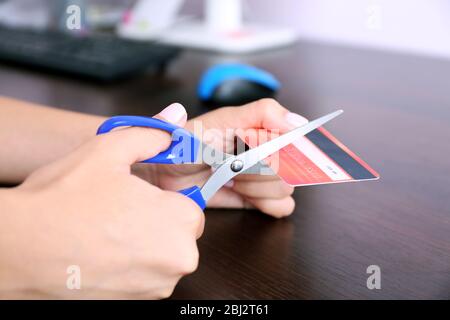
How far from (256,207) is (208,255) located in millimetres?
97

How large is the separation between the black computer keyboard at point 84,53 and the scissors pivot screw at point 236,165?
488mm

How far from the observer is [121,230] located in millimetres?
387

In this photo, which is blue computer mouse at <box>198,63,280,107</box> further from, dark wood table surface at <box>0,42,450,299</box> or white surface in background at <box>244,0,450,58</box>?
white surface in background at <box>244,0,450,58</box>

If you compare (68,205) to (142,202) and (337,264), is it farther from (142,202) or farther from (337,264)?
(337,264)

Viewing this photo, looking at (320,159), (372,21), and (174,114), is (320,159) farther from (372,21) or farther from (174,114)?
(372,21)

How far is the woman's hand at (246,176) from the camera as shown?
1.73 ft

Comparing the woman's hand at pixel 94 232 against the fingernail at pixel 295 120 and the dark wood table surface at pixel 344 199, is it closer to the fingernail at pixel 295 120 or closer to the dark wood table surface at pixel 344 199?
the dark wood table surface at pixel 344 199

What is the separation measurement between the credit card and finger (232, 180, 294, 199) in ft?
0.12

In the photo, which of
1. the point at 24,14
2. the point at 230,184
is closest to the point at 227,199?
the point at 230,184

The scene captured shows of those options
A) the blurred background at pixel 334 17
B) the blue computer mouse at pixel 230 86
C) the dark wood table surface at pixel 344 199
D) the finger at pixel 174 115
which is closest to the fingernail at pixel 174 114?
the finger at pixel 174 115

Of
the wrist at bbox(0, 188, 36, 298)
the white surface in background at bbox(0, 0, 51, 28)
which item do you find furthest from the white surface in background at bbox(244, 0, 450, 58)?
the wrist at bbox(0, 188, 36, 298)

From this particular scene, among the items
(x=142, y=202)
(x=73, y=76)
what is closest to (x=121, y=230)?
(x=142, y=202)

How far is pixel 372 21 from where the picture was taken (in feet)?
A: 3.68
